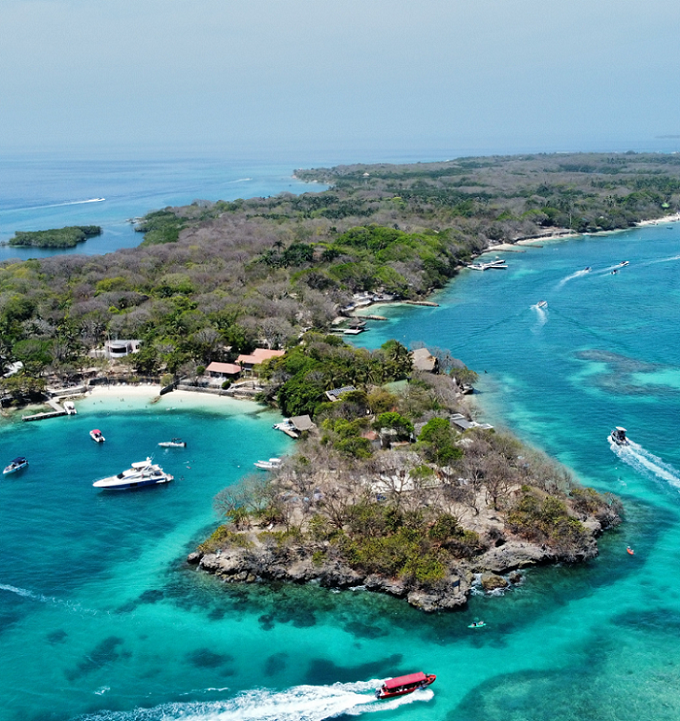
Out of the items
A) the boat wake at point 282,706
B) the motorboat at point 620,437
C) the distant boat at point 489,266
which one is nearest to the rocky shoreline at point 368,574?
the boat wake at point 282,706

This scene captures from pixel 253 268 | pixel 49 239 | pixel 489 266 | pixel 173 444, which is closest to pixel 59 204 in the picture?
pixel 49 239

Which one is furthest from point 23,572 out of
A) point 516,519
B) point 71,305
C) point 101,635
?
point 71,305

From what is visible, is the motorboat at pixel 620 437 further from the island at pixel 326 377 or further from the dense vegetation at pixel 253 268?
the dense vegetation at pixel 253 268

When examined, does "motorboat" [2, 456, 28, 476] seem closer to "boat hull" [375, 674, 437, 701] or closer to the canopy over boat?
"boat hull" [375, 674, 437, 701]

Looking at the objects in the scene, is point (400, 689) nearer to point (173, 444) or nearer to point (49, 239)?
point (173, 444)

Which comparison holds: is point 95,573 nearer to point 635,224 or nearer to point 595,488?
point 595,488

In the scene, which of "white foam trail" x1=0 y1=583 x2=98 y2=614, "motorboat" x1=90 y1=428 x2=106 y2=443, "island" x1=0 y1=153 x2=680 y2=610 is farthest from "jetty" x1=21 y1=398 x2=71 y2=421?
"white foam trail" x1=0 y1=583 x2=98 y2=614
